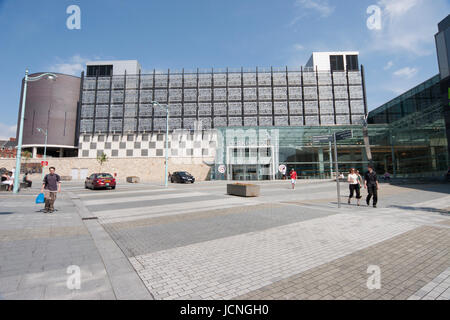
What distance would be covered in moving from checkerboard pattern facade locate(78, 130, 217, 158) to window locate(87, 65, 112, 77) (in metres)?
18.1

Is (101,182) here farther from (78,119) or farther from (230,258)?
(78,119)

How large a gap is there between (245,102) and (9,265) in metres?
55.6

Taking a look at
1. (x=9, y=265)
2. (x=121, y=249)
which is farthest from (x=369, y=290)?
(x=9, y=265)

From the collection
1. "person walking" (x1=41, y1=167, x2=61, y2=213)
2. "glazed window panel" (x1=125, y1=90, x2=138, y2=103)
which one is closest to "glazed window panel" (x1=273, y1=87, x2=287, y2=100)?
"glazed window panel" (x1=125, y1=90, x2=138, y2=103)

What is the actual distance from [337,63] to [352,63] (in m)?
3.77

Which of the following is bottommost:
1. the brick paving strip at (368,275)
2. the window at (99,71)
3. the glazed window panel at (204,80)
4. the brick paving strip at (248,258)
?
the brick paving strip at (248,258)

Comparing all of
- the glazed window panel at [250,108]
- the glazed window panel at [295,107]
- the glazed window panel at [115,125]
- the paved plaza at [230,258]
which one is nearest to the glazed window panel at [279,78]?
the glazed window panel at [295,107]

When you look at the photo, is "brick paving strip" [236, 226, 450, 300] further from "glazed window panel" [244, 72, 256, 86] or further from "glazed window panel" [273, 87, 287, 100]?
"glazed window panel" [244, 72, 256, 86]

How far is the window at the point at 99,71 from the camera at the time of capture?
60094mm

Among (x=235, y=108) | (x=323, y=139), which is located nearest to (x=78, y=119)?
(x=235, y=108)

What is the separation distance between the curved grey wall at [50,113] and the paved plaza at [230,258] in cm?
6455

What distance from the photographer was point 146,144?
54.6 m

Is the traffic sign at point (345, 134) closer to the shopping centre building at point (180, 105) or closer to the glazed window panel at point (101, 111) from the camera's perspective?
the shopping centre building at point (180, 105)

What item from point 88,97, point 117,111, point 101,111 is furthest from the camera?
point 88,97
